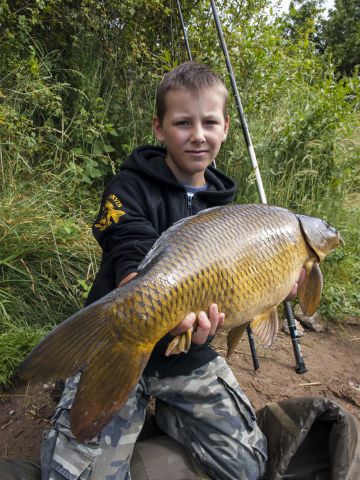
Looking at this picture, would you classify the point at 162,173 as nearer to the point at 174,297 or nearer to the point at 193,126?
the point at 193,126

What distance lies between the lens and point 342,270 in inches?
116

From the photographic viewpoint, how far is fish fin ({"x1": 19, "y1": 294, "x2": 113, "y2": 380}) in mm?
824

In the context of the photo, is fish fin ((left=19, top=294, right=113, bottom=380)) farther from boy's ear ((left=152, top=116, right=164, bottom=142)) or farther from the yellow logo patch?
boy's ear ((left=152, top=116, right=164, bottom=142))

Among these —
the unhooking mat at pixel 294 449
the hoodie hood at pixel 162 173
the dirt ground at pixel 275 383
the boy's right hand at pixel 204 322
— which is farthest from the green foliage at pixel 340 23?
the boy's right hand at pixel 204 322

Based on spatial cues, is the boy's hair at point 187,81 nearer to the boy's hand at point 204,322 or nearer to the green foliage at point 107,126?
the boy's hand at point 204,322

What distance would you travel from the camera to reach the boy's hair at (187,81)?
1.43 meters

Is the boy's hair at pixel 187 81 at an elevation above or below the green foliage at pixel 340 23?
below

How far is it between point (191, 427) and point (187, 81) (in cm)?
121

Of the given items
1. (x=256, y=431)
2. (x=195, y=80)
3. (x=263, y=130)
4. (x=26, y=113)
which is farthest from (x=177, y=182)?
(x=263, y=130)

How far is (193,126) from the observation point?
Answer: 1.41 meters

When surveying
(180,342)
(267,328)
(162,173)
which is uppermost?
(162,173)

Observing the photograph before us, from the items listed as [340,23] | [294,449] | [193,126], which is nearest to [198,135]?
[193,126]

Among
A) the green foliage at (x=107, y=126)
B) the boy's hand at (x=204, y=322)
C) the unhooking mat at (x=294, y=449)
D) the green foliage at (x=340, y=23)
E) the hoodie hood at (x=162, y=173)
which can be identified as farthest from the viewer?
the green foliage at (x=340, y=23)

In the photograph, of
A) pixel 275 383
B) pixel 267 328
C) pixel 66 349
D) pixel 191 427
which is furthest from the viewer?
pixel 275 383
